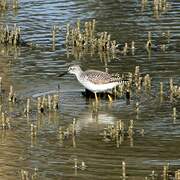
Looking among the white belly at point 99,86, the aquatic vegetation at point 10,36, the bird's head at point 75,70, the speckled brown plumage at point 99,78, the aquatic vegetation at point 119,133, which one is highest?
the aquatic vegetation at point 10,36

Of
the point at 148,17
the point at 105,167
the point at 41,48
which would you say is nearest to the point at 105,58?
the point at 41,48

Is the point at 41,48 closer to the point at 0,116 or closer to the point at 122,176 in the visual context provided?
the point at 0,116

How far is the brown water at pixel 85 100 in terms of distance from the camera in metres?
11.8

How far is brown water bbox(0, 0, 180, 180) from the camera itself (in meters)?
11.8

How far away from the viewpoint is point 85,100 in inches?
617

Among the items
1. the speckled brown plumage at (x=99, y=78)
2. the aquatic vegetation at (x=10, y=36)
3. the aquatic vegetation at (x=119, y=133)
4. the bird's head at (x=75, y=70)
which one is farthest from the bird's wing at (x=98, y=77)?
the aquatic vegetation at (x=10, y=36)

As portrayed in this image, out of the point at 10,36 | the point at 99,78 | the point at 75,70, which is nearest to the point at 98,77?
the point at 99,78

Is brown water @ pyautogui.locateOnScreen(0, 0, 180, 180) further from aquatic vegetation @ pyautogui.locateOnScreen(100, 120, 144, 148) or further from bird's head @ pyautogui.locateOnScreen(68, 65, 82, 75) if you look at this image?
bird's head @ pyautogui.locateOnScreen(68, 65, 82, 75)

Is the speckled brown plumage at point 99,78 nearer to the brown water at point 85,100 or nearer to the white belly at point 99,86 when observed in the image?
the white belly at point 99,86

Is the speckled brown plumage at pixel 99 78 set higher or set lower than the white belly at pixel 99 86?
higher

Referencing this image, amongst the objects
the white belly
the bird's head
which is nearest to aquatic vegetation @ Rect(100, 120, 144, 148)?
the white belly

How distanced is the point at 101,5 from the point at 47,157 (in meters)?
12.4

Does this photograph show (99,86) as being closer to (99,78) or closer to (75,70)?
(99,78)

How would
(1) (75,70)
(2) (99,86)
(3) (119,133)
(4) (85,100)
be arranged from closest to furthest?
(3) (119,133), (2) (99,86), (4) (85,100), (1) (75,70)
